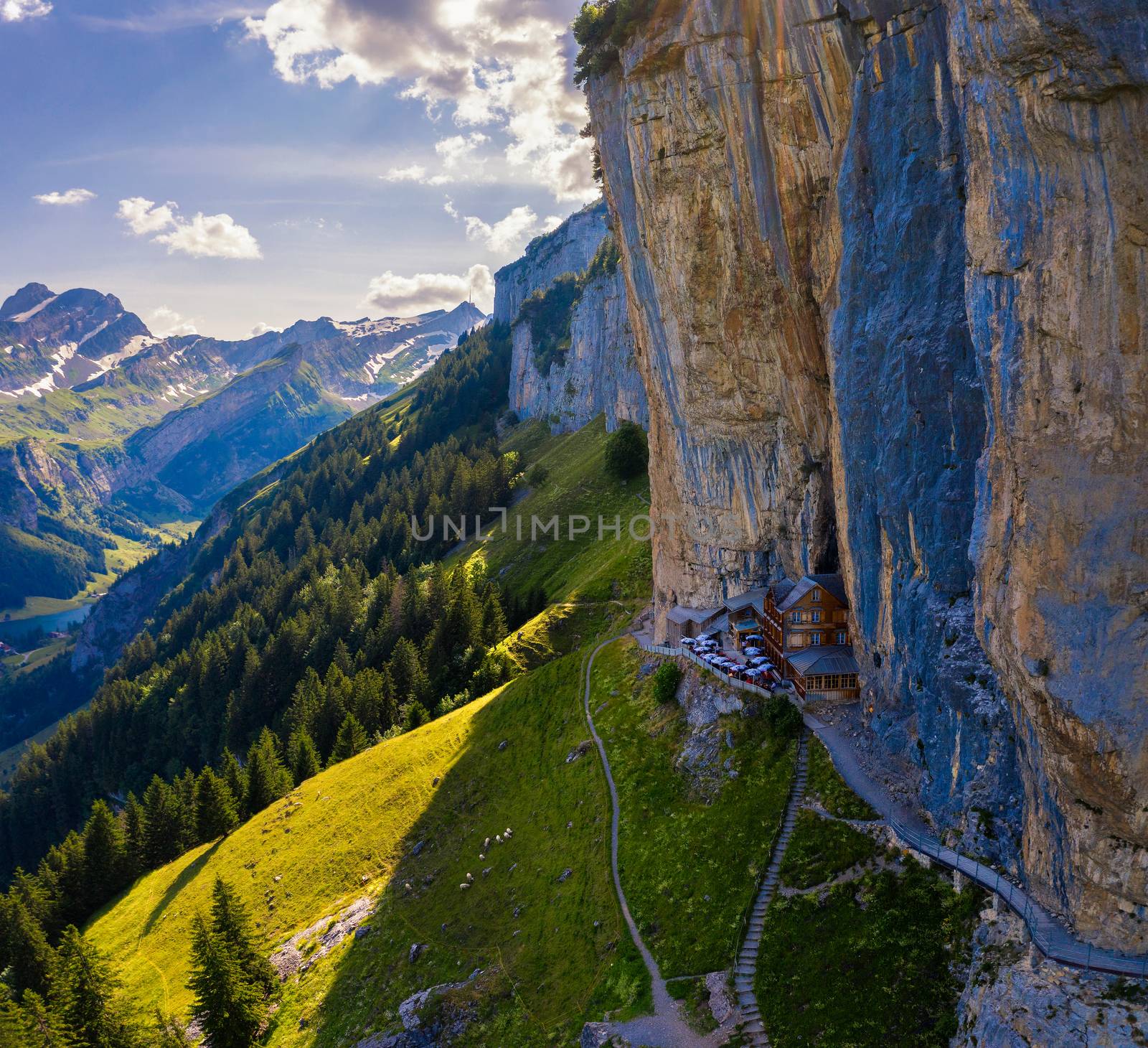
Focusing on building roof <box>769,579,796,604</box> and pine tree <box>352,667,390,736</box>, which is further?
pine tree <box>352,667,390,736</box>

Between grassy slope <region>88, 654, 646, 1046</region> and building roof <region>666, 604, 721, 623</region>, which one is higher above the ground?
building roof <region>666, 604, 721, 623</region>

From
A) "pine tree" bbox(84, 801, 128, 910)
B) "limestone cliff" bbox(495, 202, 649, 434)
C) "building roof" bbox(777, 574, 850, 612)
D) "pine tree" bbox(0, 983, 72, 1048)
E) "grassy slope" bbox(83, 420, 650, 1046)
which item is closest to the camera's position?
"grassy slope" bbox(83, 420, 650, 1046)

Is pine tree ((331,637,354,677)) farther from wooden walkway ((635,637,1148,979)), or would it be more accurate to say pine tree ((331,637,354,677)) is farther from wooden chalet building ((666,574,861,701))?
wooden walkway ((635,637,1148,979))

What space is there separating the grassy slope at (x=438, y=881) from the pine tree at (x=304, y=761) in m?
3.53

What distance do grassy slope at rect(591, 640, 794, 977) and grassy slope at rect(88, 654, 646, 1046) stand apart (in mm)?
1829

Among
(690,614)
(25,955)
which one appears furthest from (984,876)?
(25,955)

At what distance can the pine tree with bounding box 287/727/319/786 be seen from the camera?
77250 mm

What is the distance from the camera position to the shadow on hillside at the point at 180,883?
204 feet

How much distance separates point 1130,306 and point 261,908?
64.5 meters

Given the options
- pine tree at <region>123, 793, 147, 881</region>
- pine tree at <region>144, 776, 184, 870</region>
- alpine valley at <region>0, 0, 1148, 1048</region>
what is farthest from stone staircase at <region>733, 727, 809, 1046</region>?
pine tree at <region>123, 793, 147, 881</region>

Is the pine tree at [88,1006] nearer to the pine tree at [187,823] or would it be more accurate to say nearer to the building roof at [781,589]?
the pine tree at [187,823]

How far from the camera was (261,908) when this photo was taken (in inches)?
2265

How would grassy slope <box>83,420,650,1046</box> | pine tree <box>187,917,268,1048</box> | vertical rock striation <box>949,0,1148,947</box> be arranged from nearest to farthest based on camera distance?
1. vertical rock striation <box>949,0,1148,947</box>
2. grassy slope <box>83,420,650,1046</box>
3. pine tree <box>187,917,268,1048</box>

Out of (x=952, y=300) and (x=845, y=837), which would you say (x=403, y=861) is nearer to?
(x=845, y=837)
